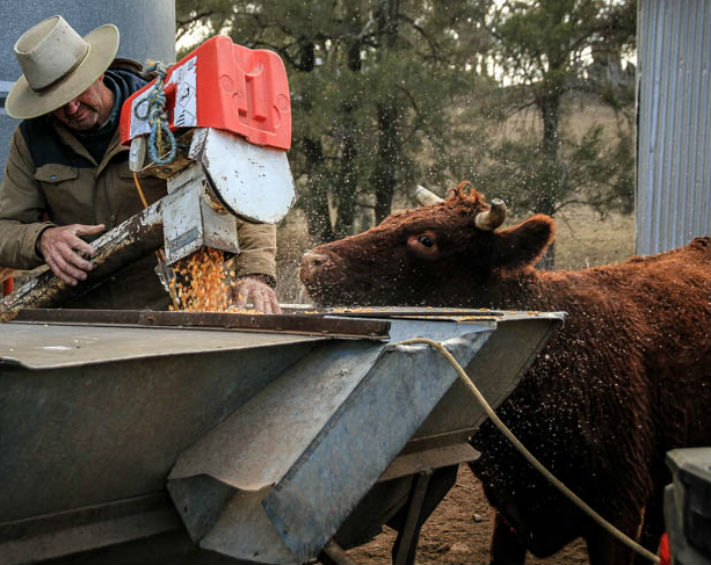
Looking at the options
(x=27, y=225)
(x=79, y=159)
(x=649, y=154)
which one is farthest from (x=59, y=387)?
(x=649, y=154)

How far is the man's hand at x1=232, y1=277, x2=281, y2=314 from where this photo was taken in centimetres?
305

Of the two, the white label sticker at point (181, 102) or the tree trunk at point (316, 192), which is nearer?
the white label sticker at point (181, 102)

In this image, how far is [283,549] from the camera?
1.78 m

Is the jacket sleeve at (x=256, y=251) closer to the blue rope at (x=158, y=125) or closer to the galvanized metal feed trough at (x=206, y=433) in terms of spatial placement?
the blue rope at (x=158, y=125)

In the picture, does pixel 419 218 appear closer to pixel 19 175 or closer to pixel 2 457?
pixel 19 175

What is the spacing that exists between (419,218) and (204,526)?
2290 millimetres

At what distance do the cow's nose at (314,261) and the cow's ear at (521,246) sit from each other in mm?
800

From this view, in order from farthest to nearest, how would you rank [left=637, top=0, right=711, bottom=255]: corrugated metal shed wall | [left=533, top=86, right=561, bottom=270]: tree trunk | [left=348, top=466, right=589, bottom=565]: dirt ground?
[left=533, top=86, right=561, bottom=270]: tree trunk < [left=637, top=0, right=711, bottom=255]: corrugated metal shed wall < [left=348, top=466, right=589, bottom=565]: dirt ground

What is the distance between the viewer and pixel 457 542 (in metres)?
4.35

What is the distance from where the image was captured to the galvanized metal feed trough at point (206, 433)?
162 cm

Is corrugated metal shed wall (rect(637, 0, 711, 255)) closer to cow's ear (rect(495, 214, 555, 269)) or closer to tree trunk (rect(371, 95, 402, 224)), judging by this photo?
cow's ear (rect(495, 214, 555, 269))

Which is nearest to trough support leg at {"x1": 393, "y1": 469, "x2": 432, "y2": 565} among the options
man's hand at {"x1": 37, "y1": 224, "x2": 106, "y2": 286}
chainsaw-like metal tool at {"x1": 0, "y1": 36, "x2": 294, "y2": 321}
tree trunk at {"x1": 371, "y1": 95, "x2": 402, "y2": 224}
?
chainsaw-like metal tool at {"x1": 0, "y1": 36, "x2": 294, "y2": 321}

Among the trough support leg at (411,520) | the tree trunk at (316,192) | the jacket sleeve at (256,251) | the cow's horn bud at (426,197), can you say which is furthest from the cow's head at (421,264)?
the tree trunk at (316,192)

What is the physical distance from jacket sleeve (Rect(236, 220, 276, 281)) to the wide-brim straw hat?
852 mm
